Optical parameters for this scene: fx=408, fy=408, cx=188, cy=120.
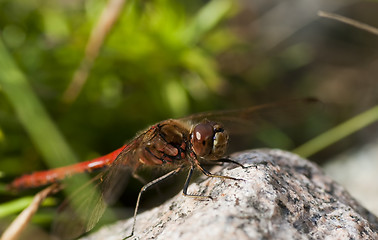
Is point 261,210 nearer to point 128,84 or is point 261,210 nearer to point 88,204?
point 88,204

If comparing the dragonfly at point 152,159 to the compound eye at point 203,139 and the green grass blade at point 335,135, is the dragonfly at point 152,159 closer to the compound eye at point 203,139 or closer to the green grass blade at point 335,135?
the compound eye at point 203,139

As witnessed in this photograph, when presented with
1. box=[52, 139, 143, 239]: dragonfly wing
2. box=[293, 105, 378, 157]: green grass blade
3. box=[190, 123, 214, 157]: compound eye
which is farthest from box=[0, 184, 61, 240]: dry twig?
box=[293, 105, 378, 157]: green grass blade

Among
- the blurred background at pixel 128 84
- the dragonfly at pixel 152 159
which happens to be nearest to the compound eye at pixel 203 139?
the dragonfly at pixel 152 159

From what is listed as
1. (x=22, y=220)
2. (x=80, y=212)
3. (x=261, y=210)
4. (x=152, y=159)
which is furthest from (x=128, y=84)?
(x=261, y=210)

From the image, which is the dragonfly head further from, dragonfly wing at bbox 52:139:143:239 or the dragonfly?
dragonfly wing at bbox 52:139:143:239

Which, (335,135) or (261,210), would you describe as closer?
(261,210)

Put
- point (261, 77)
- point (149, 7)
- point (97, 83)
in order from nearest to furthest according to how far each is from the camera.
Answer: point (97, 83), point (149, 7), point (261, 77)

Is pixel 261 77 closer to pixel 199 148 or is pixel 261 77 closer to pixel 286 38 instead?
pixel 286 38

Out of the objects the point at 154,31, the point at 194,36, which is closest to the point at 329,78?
the point at 194,36
